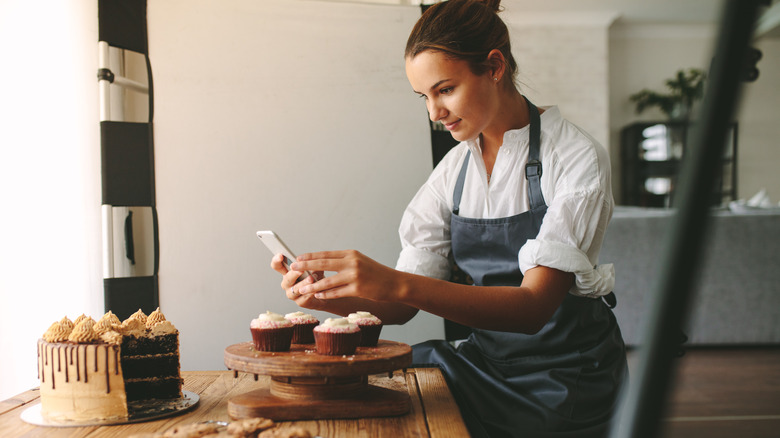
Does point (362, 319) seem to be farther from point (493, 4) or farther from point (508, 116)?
point (493, 4)

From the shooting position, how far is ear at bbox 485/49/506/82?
137cm

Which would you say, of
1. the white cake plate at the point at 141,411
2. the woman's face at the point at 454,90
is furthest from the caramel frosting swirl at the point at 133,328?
the woman's face at the point at 454,90

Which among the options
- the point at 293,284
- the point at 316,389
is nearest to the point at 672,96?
the point at 293,284

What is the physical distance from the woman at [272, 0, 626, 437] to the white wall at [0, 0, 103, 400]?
28.4 inches

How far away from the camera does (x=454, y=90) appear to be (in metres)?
1.34

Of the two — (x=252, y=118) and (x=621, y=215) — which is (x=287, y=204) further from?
(x=621, y=215)

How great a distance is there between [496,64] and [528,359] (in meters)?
0.68

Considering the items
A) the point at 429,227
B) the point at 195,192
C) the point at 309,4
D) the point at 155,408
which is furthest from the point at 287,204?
the point at 155,408

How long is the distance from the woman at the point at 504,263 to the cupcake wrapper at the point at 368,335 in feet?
0.26

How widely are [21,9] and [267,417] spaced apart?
50.1 inches

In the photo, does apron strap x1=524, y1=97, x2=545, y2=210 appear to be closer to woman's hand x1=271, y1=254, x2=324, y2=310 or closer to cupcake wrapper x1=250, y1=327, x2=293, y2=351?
woman's hand x1=271, y1=254, x2=324, y2=310

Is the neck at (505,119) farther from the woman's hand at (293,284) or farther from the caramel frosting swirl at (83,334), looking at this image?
the caramel frosting swirl at (83,334)

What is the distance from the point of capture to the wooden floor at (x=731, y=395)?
2324 mm

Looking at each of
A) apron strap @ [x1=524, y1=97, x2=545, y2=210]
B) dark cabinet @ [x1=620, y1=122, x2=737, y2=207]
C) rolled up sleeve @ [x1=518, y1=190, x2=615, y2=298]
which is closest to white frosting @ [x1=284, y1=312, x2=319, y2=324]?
rolled up sleeve @ [x1=518, y1=190, x2=615, y2=298]
